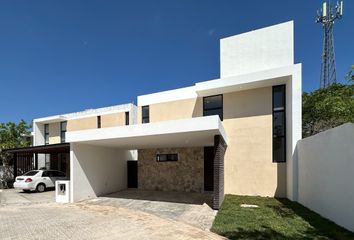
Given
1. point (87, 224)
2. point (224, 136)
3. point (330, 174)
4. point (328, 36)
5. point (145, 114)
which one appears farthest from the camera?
point (328, 36)

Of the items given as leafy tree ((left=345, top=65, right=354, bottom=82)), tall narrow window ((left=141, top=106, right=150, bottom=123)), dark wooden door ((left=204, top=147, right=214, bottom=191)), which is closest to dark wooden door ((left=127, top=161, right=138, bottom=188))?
tall narrow window ((left=141, top=106, right=150, bottom=123))

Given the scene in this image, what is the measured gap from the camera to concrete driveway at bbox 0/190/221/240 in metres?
6.39

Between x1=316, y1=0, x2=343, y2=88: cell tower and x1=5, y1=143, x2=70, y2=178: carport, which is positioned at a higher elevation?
x1=316, y1=0, x2=343, y2=88: cell tower

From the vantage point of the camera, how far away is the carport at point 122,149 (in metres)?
8.99

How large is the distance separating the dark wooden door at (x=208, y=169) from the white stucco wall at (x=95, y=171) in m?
5.35

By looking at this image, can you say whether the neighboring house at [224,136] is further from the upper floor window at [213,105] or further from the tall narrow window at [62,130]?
the tall narrow window at [62,130]

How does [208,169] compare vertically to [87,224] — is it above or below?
above

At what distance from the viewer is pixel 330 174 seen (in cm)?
713

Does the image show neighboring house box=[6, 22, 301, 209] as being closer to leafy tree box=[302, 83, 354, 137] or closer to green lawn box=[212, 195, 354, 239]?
green lawn box=[212, 195, 354, 239]

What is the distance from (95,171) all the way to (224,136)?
7.03m

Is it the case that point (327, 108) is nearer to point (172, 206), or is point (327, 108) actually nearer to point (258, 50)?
point (258, 50)

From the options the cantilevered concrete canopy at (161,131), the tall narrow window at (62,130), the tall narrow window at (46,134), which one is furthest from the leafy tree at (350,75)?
the tall narrow window at (46,134)

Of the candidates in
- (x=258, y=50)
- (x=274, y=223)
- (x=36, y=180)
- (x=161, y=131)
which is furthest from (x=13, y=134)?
(x=274, y=223)

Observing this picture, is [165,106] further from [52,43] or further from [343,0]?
[343,0]
